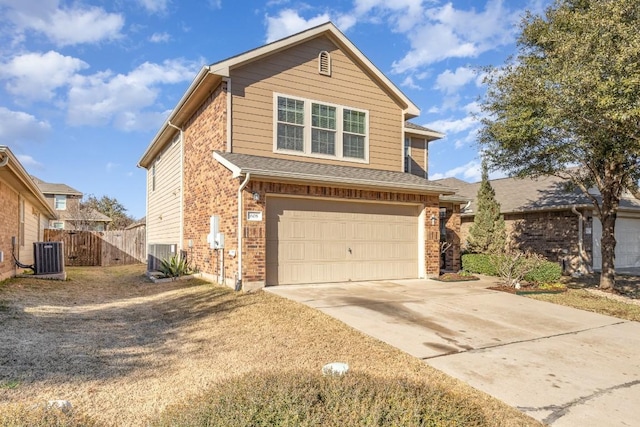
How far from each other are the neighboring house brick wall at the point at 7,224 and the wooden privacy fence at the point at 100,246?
27.4 ft

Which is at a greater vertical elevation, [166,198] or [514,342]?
[166,198]

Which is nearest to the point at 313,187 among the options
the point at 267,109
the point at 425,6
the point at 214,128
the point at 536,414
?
the point at 267,109

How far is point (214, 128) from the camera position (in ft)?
35.6

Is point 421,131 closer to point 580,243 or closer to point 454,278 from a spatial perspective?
point 454,278

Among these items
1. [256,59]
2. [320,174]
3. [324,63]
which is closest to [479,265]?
[320,174]

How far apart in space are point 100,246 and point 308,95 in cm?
1635

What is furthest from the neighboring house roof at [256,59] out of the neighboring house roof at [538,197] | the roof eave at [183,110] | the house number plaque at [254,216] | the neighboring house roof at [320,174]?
the neighboring house roof at [538,197]

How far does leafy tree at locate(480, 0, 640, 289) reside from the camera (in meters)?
7.38

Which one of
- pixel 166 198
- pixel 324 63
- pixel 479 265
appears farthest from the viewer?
pixel 166 198

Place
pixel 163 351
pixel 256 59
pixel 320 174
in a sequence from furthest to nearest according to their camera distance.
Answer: pixel 256 59 < pixel 320 174 < pixel 163 351

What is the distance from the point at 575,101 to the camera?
7867 mm

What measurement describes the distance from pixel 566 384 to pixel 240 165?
23.6 ft

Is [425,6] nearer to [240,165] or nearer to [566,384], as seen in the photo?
[240,165]

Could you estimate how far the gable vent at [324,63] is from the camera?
11.7m
